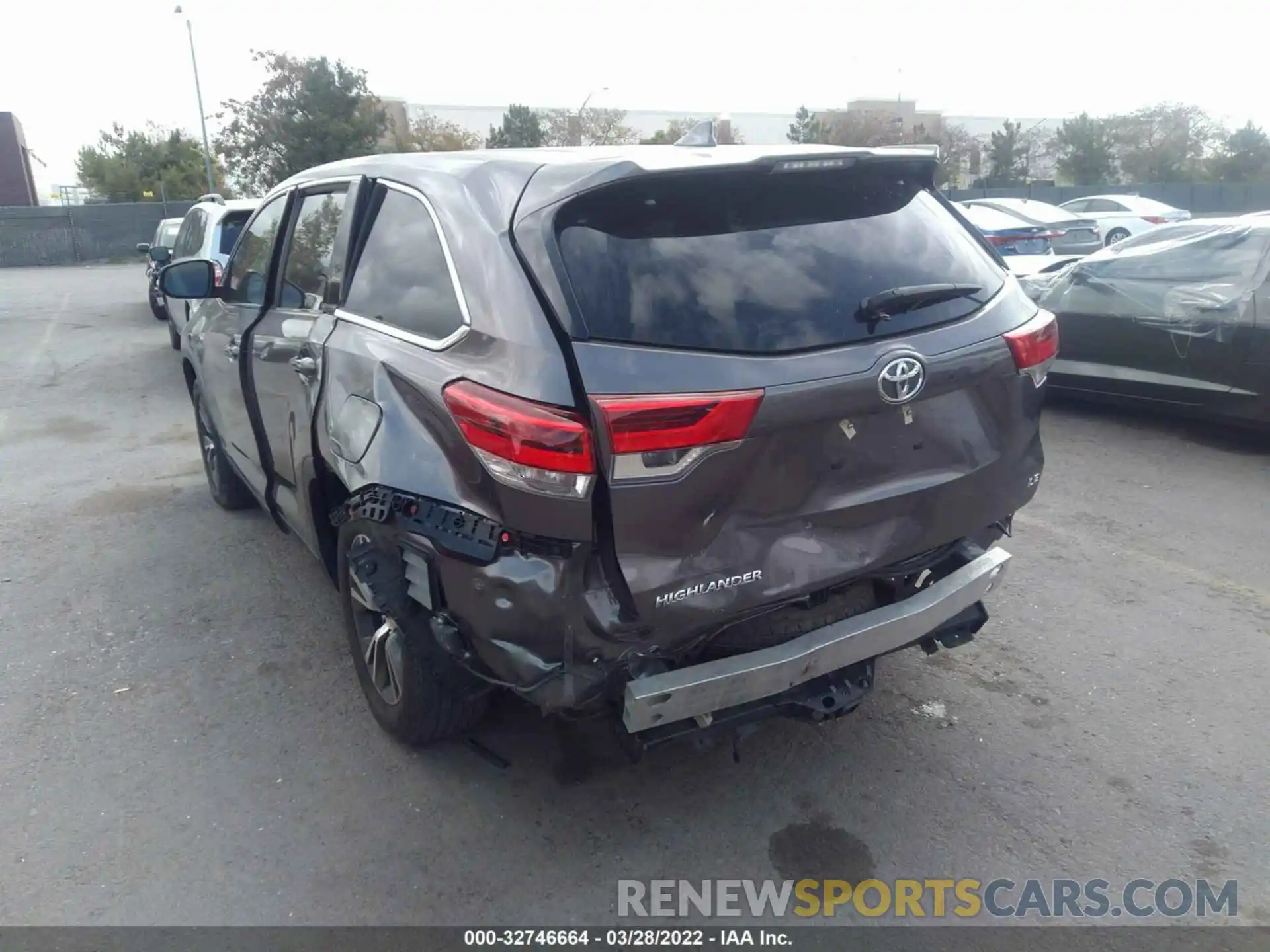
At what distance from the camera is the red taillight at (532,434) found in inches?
95.7

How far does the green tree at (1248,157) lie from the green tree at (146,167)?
49.0 m

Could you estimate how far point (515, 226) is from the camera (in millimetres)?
2689

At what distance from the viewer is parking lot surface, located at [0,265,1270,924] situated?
286 centimetres

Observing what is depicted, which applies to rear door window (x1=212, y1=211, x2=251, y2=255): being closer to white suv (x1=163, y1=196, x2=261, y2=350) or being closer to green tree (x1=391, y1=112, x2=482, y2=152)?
white suv (x1=163, y1=196, x2=261, y2=350)

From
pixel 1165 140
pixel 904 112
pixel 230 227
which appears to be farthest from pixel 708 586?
pixel 904 112

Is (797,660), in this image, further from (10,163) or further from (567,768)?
(10,163)

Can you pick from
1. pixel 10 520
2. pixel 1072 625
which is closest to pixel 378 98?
pixel 10 520

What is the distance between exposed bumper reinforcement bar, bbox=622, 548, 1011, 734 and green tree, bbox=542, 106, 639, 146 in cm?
4271

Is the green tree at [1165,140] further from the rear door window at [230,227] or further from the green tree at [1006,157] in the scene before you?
the rear door window at [230,227]

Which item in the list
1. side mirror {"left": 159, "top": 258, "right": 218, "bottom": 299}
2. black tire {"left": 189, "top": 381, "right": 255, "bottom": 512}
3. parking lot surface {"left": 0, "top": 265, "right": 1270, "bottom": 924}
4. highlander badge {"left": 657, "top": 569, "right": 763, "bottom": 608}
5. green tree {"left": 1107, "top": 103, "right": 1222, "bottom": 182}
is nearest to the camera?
highlander badge {"left": 657, "top": 569, "right": 763, "bottom": 608}

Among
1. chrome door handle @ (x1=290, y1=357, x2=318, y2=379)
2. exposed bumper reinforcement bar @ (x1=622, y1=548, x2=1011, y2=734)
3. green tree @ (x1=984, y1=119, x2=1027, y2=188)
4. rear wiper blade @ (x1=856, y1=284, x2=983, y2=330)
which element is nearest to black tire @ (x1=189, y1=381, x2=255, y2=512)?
chrome door handle @ (x1=290, y1=357, x2=318, y2=379)

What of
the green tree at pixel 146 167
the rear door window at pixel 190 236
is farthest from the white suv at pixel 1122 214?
the green tree at pixel 146 167

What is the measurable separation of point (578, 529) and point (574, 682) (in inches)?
16.7

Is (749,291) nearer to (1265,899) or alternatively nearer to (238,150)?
(1265,899)
